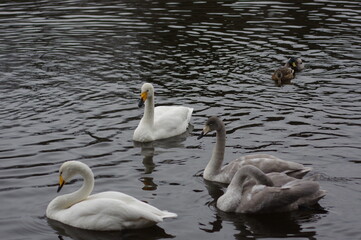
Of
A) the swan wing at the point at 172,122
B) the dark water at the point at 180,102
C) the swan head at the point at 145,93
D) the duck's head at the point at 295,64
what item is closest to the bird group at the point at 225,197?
the dark water at the point at 180,102

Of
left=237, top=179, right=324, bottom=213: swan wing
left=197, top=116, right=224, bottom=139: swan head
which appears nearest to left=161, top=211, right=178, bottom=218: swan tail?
left=237, top=179, right=324, bottom=213: swan wing

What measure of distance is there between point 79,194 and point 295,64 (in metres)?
10.0

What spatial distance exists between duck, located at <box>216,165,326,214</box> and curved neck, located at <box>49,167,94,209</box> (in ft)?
6.76

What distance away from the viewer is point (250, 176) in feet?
39.0

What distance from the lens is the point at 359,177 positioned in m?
13.0

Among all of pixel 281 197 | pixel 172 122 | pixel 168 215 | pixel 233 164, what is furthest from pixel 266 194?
pixel 172 122

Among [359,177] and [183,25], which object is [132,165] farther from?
[183,25]

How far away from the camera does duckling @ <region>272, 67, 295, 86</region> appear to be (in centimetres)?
1920

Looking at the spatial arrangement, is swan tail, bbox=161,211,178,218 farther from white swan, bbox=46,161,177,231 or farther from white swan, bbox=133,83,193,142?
white swan, bbox=133,83,193,142

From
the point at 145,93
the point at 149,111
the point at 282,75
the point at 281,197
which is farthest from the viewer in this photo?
the point at 282,75

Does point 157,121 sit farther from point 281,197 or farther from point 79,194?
point 281,197

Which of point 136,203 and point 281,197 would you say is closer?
point 136,203

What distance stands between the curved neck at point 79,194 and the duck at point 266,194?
6.76 feet

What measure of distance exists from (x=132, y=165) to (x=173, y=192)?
171 centimetres
